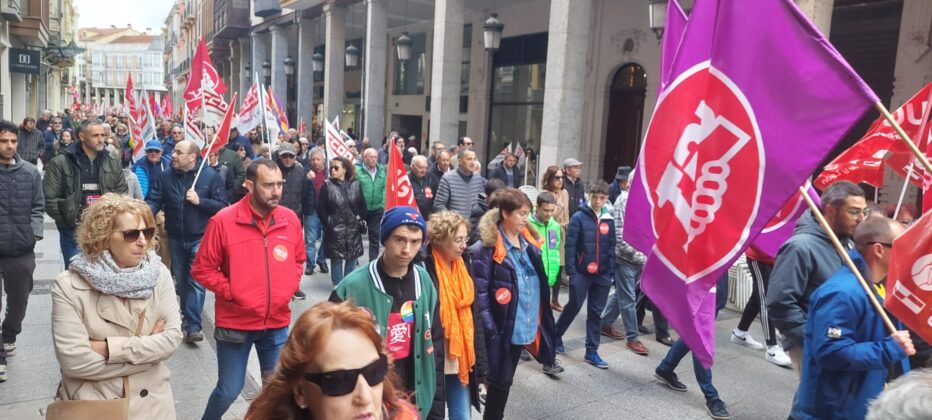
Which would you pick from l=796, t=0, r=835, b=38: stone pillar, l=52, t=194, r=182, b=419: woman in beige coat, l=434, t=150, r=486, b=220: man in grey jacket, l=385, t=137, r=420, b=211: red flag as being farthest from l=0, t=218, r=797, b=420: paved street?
l=796, t=0, r=835, b=38: stone pillar

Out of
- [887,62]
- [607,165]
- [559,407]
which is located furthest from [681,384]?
[607,165]

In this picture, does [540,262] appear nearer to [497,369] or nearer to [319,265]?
[497,369]

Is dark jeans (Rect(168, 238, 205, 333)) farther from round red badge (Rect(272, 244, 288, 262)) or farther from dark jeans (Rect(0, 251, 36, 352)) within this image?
round red badge (Rect(272, 244, 288, 262))

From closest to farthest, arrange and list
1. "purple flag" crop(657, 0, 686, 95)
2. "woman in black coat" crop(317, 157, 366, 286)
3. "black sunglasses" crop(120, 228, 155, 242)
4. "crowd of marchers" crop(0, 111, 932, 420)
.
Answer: "crowd of marchers" crop(0, 111, 932, 420), "black sunglasses" crop(120, 228, 155, 242), "purple flag" crop(657, 0, 686, 95), "woman in black coat" crop(317, 157, 366, 286)

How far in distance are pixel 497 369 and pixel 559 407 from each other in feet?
3.79

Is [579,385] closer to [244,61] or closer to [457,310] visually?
[457,310]

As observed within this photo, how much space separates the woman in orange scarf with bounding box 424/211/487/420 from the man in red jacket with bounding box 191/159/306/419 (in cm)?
99

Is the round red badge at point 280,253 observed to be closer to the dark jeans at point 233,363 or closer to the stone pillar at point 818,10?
the dark jeans at point 233,363

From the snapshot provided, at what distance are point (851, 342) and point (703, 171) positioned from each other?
3.50 ft

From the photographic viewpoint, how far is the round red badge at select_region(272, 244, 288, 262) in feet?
13.5

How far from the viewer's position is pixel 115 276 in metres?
2.94

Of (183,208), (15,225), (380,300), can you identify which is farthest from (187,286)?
(380,300)

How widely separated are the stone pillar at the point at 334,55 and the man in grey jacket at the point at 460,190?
40.9 ft

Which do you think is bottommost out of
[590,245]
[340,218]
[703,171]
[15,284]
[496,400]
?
[496,400]
